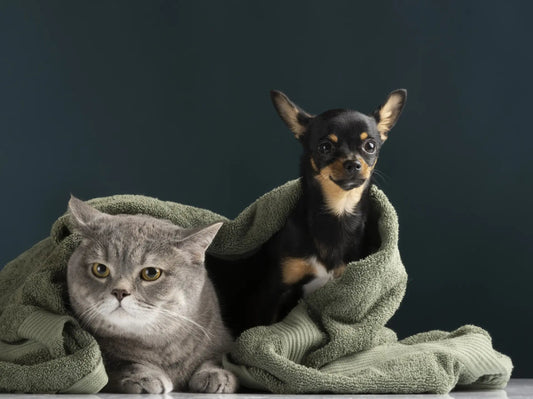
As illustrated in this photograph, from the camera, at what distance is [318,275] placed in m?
2.06

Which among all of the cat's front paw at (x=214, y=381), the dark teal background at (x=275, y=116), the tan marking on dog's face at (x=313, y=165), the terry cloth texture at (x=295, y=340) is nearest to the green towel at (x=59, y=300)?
the terry cloth texture at (x=295, y=340)

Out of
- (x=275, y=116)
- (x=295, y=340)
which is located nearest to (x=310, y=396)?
(x=295, y=340)

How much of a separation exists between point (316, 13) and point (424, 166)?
26.2 inches

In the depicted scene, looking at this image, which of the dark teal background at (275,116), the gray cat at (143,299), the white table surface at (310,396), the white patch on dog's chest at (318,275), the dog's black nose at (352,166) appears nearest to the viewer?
the white table surface at (310,396)

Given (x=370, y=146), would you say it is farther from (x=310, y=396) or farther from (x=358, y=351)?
(x=310, y=396)

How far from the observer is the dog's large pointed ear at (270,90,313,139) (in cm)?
214

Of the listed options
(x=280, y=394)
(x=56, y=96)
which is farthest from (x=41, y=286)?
(x=56, y=96)

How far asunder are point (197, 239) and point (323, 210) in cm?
35

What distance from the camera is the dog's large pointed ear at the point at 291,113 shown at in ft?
7.01

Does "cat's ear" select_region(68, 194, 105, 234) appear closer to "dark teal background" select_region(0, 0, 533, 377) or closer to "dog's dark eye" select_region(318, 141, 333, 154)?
"dog's dark eye" select_region(318, 141, 333, 154)

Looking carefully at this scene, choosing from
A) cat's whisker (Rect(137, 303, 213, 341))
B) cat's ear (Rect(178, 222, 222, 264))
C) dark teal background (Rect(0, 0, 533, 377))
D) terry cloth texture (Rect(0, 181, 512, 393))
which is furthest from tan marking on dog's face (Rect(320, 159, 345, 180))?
dark teal background (Rect(0, 0, 533, 377))

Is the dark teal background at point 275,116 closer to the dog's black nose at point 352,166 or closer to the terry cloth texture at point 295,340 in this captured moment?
the terry cloth texture at point 295,340

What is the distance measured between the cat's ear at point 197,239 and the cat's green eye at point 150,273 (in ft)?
0.28

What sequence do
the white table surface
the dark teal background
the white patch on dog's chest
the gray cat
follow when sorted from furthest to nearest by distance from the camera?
the dark teal background, the white patch on dog's chest, the gray cat, the white table surface
